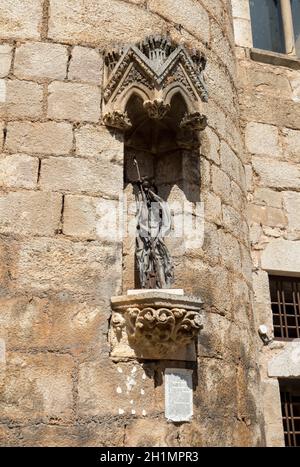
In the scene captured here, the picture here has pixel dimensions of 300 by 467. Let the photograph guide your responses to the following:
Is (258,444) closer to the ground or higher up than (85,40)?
closer to the ground

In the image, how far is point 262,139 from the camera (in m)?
5.78

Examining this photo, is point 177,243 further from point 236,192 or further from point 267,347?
point 267,347

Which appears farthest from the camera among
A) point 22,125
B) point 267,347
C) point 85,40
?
point 267,347

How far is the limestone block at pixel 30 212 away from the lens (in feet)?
11.4

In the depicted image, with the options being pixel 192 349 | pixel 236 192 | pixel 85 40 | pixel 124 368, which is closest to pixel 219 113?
pixel 236 192

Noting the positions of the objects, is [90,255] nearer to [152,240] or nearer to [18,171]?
[152,240]

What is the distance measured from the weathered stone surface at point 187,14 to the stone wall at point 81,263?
0.04 ft

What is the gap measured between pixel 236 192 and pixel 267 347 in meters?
1.42

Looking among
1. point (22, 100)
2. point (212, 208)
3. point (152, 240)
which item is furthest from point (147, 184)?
point (22, 100)

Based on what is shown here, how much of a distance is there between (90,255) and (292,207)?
275cm

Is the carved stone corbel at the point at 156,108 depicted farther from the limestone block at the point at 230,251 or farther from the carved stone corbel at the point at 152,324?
the carved stone corbel at the point at 152,324

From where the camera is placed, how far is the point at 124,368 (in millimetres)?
3396

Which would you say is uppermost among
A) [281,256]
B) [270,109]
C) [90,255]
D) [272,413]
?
[270,109]

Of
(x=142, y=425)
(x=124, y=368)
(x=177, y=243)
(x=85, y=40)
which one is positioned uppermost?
(x=85, y=40)
